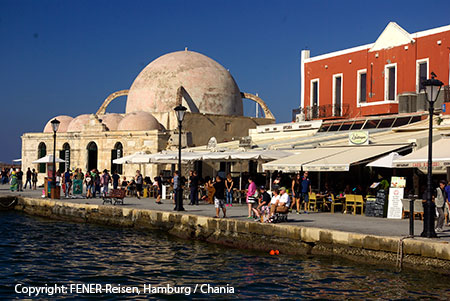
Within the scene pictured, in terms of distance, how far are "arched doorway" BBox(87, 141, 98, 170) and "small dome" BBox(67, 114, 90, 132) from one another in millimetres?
2504

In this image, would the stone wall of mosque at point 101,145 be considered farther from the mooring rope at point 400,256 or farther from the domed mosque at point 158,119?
the mooring rope at point 400,256

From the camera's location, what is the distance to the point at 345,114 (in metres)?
29.2

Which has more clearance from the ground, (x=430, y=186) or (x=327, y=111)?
(x=327, y=111)

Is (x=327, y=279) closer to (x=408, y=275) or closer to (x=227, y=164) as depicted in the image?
(x=408, y=275)

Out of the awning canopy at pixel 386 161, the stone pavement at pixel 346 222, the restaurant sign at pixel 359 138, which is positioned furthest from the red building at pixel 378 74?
the stone pavement at pixel 346 222

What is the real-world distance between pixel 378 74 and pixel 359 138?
7.62 meters

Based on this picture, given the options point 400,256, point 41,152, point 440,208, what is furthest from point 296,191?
point 41,152

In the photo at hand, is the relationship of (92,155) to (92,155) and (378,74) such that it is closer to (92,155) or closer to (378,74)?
(92,155)

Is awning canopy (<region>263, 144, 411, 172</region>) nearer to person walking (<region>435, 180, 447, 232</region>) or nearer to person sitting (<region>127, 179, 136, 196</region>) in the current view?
person walking (<region>435, 180, 447, 232</region>)

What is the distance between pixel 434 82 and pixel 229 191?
34.0 ft

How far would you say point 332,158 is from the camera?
64.1 feet

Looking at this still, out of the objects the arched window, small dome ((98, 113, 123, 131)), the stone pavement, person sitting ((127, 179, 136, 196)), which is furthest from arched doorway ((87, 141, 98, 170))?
the stone pavement

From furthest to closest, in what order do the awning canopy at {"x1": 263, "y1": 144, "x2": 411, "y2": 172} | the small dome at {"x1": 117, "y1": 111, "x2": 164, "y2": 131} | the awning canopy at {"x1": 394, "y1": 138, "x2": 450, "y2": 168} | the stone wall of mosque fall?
the small dome at {"x1": 117, "y1": 111, "x2": 164, "y2": 131} < the stone wall of mosque < the awning canopy at {"x1": 263, "y1": 144, "x2": 411, "y2": 172} < the awning canopy at {"x1": 394, "y1": 138, "x2": 450, "y2": 168}

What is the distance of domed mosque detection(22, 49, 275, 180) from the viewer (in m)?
38.8
